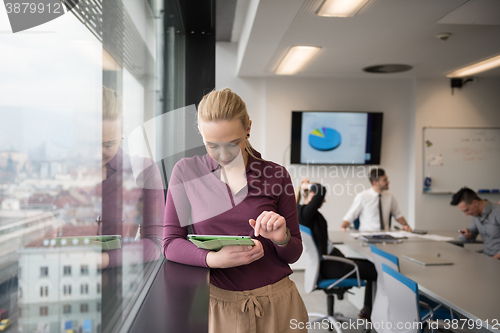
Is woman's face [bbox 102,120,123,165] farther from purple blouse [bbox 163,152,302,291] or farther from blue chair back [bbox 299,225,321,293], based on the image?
blue chair back [bbox 299,225,321,293]

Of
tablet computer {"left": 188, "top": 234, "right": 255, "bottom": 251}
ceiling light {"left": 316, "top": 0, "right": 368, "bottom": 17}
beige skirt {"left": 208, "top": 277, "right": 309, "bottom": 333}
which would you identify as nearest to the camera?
tablet computer {"left": 188, "top": 234, "right": 255, "bottom": 251}

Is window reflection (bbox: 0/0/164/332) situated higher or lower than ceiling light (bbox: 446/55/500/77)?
lower

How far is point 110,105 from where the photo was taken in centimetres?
81

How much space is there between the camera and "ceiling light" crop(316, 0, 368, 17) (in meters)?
2.49

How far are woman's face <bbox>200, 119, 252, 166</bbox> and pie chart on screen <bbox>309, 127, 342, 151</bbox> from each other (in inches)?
149

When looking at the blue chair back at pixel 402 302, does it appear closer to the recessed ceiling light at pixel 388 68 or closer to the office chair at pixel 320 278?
the office chair at pixel 320 278

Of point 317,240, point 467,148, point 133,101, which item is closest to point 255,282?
point 133,101

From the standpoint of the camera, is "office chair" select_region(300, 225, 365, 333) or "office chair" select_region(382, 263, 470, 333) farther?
"office chair" select_region(300, 225, 365, 333)

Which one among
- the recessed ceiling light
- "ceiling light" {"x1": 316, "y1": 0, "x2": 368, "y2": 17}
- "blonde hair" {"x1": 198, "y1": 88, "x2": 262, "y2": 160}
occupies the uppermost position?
the recessed ceiling light

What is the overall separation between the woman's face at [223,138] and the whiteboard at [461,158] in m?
4.42

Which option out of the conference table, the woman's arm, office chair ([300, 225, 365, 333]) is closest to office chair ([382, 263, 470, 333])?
the conference table

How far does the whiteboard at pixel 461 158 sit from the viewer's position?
4.89 m

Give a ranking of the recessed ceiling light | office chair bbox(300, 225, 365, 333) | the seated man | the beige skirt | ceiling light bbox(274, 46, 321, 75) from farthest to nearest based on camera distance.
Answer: the recessed ceiling light < ceiling light bbox(274, 46, 321, 75) < the seated man < office chair bbox(300, 225, 365, 333) < the beige skirt

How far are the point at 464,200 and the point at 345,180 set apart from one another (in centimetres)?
162
